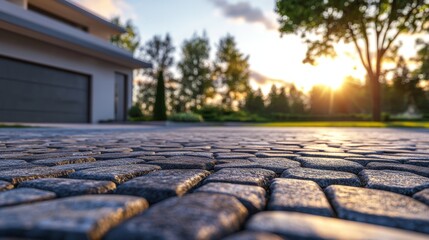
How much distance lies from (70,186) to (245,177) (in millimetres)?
749

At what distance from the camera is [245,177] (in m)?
1.56

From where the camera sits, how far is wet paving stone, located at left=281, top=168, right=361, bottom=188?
1.53m

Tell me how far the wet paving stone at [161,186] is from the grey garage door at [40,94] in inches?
606

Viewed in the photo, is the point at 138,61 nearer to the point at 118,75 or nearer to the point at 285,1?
the point at 118,75

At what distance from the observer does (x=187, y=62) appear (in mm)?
35938

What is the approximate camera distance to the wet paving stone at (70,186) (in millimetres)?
1220

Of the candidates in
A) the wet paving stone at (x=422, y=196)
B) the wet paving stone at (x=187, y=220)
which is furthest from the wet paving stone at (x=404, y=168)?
the wet paving stone at (x=187, y=220)

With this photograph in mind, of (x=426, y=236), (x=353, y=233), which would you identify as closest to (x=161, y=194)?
(x=353, y=233)

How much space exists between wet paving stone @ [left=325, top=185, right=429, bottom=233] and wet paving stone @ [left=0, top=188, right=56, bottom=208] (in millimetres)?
962

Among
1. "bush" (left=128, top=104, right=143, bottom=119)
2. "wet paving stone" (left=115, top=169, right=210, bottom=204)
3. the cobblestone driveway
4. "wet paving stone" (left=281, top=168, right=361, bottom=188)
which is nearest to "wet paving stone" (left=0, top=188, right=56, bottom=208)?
the cobblestone driveway

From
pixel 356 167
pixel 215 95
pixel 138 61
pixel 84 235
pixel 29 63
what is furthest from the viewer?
pixel 215 95

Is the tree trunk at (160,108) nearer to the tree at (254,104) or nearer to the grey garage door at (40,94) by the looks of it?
the grey garage door at (40,94)

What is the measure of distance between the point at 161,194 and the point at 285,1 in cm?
1631

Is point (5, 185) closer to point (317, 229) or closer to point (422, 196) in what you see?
point (317, 229)
